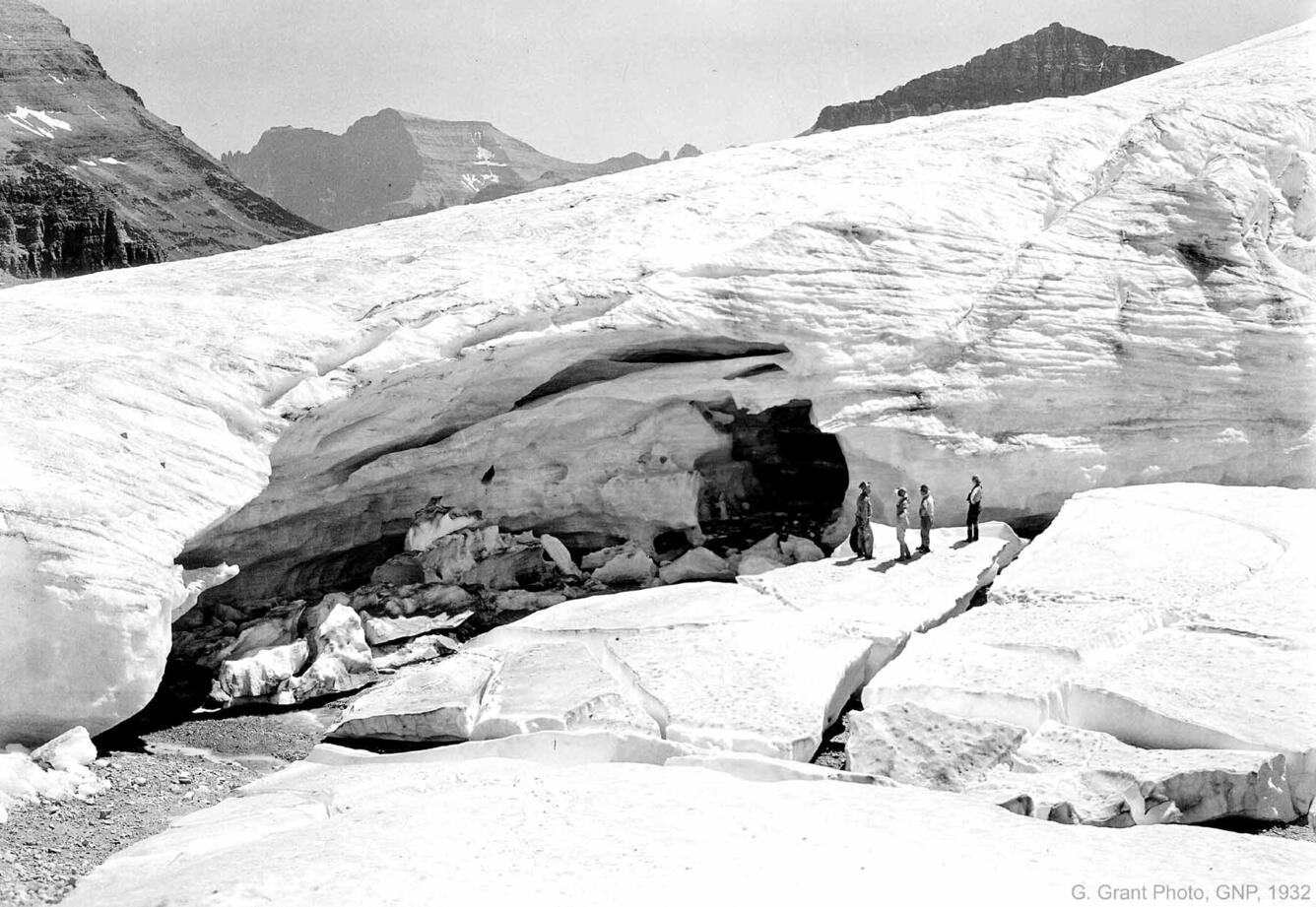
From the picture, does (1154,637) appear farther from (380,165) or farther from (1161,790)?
(380,165)

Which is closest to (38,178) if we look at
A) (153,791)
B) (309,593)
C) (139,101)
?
(139,101)

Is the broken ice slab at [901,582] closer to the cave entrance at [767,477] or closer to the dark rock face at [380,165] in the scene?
the cave entrance at [767,477]

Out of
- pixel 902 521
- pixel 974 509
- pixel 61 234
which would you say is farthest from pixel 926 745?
pixel 61 234

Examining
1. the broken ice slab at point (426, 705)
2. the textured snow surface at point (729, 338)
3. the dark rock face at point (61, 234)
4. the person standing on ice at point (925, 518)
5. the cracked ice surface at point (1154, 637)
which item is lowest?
the broken ice slab at point (426, 705)

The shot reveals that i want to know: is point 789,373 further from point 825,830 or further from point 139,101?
point 139,101

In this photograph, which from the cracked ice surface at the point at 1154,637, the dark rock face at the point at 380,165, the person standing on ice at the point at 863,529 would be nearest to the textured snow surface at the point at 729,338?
the person standing on ice at the point at 863,529
